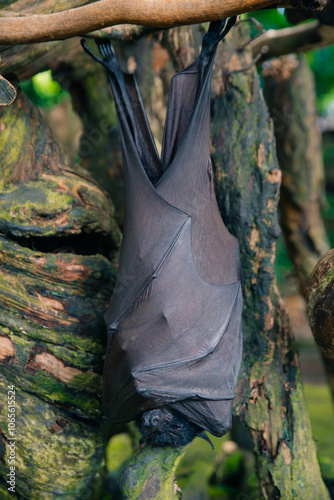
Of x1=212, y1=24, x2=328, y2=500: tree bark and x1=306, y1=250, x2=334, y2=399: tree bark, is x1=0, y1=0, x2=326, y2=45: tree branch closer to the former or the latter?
x1=212, y1=24, x2=328, y2=500: tree bark

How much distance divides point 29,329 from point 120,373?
452 millimetres

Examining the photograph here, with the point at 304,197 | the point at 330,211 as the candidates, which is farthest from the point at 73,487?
the point at 330,211

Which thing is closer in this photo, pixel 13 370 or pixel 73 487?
pixel 13 370

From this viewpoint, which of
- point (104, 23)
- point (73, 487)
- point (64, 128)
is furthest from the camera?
point (64, 128)

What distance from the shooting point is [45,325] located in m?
1.94

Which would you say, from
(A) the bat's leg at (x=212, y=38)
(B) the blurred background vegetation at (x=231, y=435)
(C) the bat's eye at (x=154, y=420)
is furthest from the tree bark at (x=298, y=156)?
(C) the bat's eye at (x=154, y=420)

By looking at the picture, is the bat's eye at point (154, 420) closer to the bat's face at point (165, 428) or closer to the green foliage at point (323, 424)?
the bat's face at point (165, 428)

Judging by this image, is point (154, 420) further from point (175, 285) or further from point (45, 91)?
point (45, 91)

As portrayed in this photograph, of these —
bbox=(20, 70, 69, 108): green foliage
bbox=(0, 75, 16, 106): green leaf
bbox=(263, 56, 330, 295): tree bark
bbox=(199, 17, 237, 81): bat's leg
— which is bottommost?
bbox=(0, 75, 16, 106): green leaf

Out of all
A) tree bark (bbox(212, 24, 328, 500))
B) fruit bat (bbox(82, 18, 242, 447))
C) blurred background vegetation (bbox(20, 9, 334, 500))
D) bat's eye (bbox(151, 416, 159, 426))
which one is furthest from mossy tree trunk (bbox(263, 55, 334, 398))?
bat's eye (bbox(151, 416, 159, 426))

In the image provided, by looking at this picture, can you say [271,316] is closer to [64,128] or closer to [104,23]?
[104,23]

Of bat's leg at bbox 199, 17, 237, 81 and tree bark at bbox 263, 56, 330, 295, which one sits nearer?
bat's leg at bbox 199, 17, 237, 81

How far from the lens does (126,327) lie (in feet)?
5.62

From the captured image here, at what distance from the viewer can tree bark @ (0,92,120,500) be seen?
1916mm
